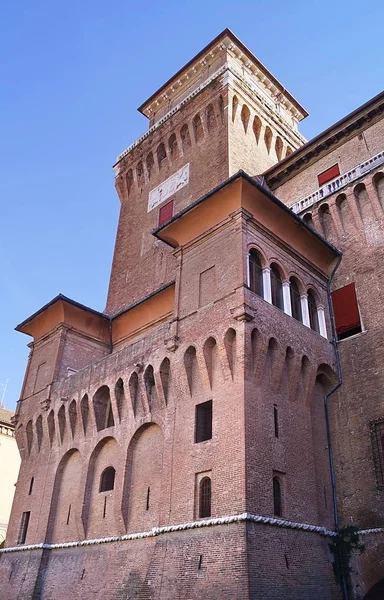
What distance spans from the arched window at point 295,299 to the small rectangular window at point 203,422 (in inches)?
184

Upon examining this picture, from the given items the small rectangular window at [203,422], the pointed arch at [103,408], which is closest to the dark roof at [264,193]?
the pointed arch at [103,408]

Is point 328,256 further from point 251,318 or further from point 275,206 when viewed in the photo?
point 251,318

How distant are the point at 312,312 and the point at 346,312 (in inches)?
47.3

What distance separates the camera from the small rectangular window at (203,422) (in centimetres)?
1537

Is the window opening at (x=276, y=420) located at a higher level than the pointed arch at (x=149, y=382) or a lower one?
lower

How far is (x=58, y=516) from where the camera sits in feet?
66.1

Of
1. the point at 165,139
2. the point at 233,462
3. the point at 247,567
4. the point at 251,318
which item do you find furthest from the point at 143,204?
the point at 247,567

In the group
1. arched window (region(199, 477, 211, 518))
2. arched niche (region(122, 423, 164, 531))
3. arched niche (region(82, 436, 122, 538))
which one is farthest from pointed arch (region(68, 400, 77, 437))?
arched window (region(199, 477, 211, 518))

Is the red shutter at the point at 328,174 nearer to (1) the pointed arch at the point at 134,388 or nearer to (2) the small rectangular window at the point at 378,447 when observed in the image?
(2) the small rectangular window at the point at 378,447

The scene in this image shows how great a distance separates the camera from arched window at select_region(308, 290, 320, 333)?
18969mm

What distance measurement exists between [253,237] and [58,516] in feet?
42.1

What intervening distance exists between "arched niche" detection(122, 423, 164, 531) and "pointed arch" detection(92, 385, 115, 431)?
2.36m

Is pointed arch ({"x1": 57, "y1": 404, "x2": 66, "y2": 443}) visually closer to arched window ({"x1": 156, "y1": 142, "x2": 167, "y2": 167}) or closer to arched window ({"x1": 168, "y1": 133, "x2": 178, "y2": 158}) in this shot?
arched window ({"x1": 168, "y1": 133, "x2": 178, "y2": 158})

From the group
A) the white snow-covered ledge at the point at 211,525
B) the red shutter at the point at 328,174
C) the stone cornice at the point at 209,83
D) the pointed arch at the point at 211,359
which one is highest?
the stone cornice at the point at 209,83
